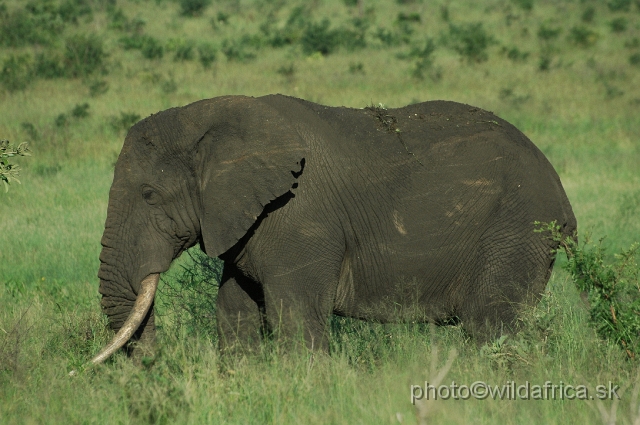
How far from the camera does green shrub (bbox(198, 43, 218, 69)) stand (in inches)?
912

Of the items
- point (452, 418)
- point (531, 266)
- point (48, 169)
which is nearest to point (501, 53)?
point (48, 169)

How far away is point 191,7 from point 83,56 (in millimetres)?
13324

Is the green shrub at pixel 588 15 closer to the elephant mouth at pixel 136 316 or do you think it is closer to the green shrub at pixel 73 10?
the green shrub at pixel 73 10

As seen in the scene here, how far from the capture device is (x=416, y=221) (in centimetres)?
637

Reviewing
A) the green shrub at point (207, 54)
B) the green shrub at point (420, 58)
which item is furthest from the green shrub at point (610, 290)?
the green shrub at point (207, 54)

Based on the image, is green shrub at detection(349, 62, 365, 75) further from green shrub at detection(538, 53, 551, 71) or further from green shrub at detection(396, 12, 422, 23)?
green shrub at detection(396, 12, 422, 23)

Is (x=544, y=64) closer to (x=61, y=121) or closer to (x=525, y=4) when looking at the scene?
(x=61, y=121)

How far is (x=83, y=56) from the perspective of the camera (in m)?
21.6

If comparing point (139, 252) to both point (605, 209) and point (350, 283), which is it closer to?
point (350, 283)

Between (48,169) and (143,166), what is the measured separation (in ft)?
27.8

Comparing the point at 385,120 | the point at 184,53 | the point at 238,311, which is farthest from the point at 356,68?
the point at 238,311

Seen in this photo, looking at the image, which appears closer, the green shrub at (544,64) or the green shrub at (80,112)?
the green shrub at (80,112)

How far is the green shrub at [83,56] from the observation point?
21.0 m

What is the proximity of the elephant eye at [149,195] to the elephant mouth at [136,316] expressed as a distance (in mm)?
460
